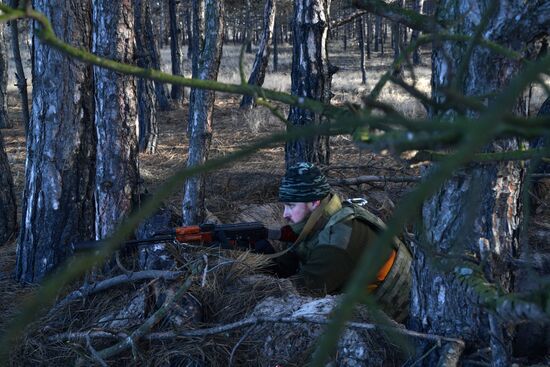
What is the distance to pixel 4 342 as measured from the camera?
81 cm

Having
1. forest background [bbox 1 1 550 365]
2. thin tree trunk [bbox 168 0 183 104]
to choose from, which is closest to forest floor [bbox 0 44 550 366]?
forest background [bbox 1 1 550 365]

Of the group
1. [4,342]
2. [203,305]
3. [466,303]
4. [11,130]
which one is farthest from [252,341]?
[11,130]

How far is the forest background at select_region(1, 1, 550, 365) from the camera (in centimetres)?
112

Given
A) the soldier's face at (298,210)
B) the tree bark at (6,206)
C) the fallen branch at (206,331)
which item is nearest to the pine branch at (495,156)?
the fallen branch at (206,331)

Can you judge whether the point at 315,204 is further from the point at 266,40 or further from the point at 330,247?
the point at 266,40

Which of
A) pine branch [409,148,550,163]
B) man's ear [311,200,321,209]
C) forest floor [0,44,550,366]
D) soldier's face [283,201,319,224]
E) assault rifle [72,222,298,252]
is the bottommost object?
forest floor [0,44,550,366]

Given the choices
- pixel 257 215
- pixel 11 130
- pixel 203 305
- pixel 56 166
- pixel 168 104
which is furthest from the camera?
pixel 168 104

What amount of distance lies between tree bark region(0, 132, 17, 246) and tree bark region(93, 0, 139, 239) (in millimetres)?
1903

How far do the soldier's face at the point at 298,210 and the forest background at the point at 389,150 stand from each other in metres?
0.59

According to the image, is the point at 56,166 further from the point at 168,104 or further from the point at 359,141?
the point at 168,104

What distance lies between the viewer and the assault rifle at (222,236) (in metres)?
4.04

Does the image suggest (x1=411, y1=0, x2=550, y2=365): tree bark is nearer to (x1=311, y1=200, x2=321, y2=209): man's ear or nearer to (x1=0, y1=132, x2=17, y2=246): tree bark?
(x1=311, y1=200, x2=321, y2=209): man's ear

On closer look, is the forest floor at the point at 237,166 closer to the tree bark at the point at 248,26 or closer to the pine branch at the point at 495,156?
the pine branch at the point at 495,156

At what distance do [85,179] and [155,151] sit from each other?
6281mm
